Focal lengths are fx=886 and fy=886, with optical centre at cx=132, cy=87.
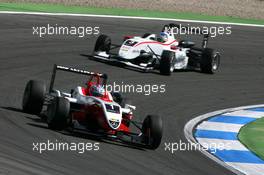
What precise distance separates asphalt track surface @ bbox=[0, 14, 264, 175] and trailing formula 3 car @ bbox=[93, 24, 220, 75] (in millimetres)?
315

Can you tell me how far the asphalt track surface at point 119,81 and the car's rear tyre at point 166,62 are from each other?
8.3 inches

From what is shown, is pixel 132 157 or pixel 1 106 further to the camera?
pixel 1 106

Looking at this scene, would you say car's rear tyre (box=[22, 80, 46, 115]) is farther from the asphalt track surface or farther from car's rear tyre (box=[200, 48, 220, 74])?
car's rear tyre (box=[200, 48, 220, 74])

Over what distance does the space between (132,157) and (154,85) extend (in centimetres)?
740

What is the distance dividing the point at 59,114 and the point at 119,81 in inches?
271

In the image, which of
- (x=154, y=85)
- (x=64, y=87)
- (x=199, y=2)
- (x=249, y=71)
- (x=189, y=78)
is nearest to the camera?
(x=64, y=87)

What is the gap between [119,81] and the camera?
21328mm

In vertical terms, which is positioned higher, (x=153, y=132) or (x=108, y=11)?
(x=153, y=132)

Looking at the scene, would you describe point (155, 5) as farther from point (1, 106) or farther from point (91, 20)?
point (1, 106)

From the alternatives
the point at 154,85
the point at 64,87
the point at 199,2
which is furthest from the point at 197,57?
the point at 199,2

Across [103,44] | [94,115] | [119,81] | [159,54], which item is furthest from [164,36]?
[94,115]

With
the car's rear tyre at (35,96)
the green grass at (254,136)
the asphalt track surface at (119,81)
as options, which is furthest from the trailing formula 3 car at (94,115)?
the green grass at (254,136)

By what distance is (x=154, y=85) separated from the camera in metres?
21.4

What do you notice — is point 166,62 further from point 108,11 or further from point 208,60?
point 108,11
